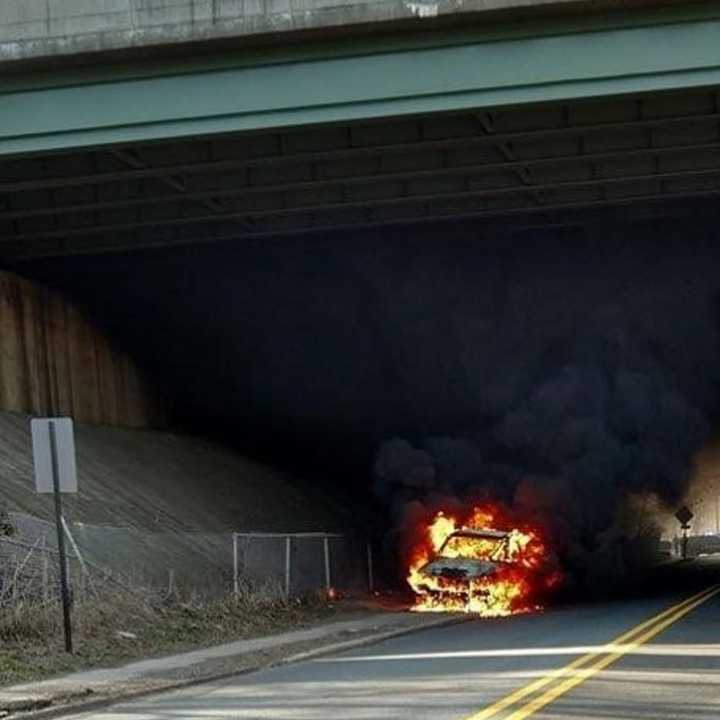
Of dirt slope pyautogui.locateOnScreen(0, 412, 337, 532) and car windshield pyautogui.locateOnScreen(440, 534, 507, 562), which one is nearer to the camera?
dirt slope pyautogui.locateOnScreen(0, 412, 337, 532)

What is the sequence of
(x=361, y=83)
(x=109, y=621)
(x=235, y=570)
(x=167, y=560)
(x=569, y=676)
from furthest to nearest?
(x=235, y=570)
(x=167, y=560)
(x=361, y=83)
(x=109, y=621)
(x=569, y=676)

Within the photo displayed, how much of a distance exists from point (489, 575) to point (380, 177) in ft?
30.2

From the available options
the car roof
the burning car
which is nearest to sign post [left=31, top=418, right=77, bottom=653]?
the burning car

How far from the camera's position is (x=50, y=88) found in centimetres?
1975

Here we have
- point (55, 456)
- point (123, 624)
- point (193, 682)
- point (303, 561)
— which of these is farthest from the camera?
point (303, 561)

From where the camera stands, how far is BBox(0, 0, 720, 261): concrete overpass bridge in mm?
18359

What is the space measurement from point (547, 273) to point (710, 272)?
12.4 ft

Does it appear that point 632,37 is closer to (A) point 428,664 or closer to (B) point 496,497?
(A) point 428,664

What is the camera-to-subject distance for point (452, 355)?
34.6 m

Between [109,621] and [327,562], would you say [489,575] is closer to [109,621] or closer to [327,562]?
[327,562]

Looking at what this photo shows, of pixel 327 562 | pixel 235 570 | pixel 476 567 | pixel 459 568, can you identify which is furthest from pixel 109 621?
pixel 476 567

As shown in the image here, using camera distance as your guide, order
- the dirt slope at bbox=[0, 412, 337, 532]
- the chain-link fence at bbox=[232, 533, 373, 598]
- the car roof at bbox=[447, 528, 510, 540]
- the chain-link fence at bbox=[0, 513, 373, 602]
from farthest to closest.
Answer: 1. the car roof at bbox=[447, 528, 510, 540]
2. the chain-link fence at bbox=[232, 533, 373, 598]
3. the dirt slope at bbox=[0, 412, 337, 532]
4. the chain-link fence at bbox=[0, 513, 373, 602]

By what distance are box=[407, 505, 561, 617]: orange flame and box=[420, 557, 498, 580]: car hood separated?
2.7 inches

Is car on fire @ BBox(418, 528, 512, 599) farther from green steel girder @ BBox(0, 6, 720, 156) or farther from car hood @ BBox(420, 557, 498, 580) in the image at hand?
→ green steel girder @ BBox(0, 6, 720, 156)
